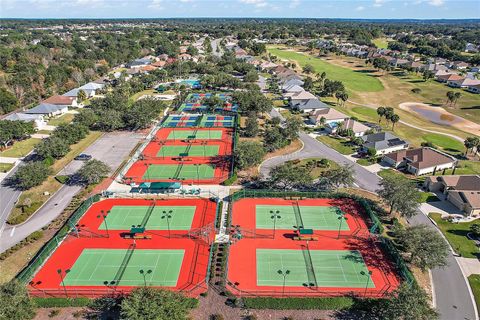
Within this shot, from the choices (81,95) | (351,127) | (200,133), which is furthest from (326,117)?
(81,95)

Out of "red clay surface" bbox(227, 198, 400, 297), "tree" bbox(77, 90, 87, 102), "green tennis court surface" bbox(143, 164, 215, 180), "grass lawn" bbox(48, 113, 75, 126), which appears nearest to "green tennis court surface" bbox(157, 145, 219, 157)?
"green tennis court surface" bbox(143, 164, 215, 180)

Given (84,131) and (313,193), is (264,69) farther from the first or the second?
(313,193)

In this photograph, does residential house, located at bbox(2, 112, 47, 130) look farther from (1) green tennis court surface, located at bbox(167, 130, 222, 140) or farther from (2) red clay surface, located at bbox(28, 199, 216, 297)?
(2) red clay surface, located at bbox(28, 199, 216, 297)

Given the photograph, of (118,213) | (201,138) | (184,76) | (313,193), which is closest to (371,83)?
(184,76)

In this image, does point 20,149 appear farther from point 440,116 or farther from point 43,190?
point 440,116

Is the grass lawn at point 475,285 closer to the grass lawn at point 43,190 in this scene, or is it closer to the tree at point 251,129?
the tree at point 251,129

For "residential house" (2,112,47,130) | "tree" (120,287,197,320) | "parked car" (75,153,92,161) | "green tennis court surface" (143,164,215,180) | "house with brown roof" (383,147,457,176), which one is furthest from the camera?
"residential house" (2,112,47,130)
